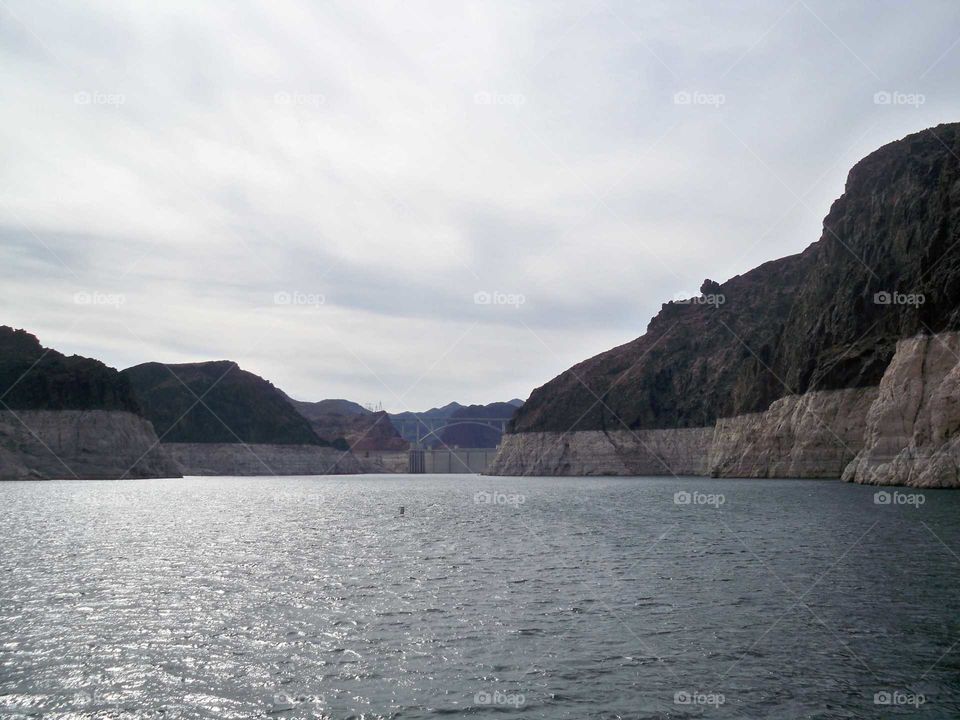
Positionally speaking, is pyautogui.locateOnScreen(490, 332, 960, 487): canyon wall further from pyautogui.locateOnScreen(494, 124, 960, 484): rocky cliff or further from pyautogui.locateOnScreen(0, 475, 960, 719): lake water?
pyautogui.locateOnScreen(0, 475, 960, 719): lake water

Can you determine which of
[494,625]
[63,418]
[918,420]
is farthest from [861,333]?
[63,418]

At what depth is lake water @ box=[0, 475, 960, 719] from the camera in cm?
1534

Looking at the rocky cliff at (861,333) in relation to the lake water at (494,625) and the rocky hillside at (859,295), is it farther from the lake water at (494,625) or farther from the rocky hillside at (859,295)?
the lake water at (494,625)

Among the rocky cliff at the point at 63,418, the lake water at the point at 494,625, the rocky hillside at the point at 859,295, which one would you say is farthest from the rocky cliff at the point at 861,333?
the rocky cliff at the point at 63,418

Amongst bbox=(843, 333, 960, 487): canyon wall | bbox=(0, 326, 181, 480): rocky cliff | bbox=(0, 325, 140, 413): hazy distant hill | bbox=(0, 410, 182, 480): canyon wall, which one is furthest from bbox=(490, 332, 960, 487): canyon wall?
bbox=(0, 325, 140, 413): hazy distant hill

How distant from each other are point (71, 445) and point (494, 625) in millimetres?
133806

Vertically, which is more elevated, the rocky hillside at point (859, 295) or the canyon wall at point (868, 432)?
the rocky hillside at point (859, 295)

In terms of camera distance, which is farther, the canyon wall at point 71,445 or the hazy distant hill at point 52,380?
the hazy distant hill at point 52,380

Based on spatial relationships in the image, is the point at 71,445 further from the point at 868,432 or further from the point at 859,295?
the point at 859,295

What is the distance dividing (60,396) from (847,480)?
403 feet

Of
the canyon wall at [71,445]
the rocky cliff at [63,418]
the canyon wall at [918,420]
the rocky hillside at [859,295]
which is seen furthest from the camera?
the rocky cliff at [63,418]

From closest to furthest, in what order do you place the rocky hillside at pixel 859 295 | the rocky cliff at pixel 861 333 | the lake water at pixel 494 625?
the lake water at pixel 494 625, the rocky cliff at pixel 861 333, the rocky hillside at pixel 859 295

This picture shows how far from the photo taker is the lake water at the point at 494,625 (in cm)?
1534

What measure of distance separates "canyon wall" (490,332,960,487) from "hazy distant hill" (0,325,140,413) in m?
108
